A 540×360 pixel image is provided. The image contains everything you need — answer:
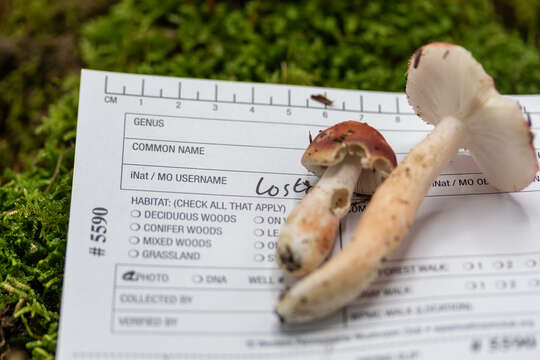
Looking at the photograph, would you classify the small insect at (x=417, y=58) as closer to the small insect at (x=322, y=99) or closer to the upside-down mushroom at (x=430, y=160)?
the upside-down mushroom at (x=430, y=160)

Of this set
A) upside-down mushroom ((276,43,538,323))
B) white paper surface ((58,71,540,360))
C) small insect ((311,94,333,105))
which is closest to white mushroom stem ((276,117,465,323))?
upside-down mushroom ((276,43,538,323))

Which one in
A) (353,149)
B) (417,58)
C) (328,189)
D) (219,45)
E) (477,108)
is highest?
(219,45)

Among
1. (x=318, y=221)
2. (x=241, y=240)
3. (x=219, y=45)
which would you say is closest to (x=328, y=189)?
(x=318, y=221)

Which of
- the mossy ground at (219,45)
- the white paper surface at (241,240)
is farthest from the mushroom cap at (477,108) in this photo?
the mossy ground at (219,45)

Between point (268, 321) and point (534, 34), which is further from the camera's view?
point (534, 34)

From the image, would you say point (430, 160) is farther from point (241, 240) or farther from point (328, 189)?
point (241, 240)

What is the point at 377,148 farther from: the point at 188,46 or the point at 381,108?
the point at 188,46

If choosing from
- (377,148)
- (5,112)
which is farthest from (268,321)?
(5,112)
